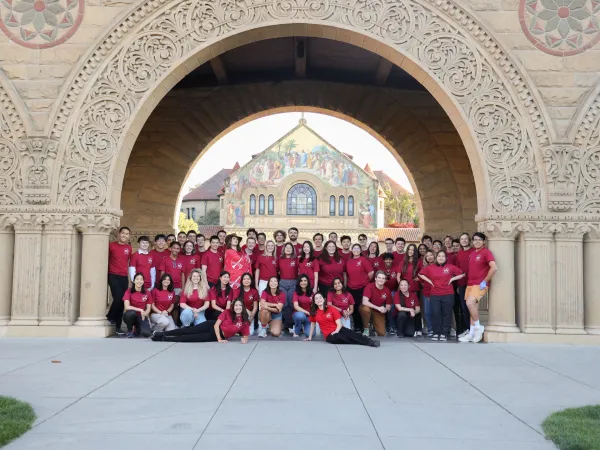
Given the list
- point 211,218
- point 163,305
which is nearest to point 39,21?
point 163,305

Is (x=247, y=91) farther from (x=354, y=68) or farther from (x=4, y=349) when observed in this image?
(x=4, y=349)

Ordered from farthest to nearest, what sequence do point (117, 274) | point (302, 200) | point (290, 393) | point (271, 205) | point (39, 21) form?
point (302, 200)
point (271, 205)
point (117, 274)
point (39, 21)
point (290, 393)

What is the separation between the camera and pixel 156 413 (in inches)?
166

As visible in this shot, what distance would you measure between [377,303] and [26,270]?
472 centimetres

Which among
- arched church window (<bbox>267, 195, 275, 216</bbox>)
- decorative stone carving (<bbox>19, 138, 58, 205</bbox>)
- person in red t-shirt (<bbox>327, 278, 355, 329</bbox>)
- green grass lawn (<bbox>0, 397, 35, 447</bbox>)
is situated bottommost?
green grass lawn (<bbox>0, 397, 35, 447</bbox>)

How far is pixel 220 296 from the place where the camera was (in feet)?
27.5

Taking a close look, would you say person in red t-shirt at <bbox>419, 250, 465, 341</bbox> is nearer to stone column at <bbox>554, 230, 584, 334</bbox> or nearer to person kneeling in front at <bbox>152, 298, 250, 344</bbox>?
stone column at <bbox>554, 230, 584, 334</bbox>

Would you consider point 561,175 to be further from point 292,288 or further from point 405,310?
point 292,288

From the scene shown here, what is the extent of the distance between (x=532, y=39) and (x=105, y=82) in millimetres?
5730

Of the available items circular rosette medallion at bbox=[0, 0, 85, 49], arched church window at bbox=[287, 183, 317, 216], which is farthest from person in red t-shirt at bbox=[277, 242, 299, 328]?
arched church window at bbox=[287, 183, 317, 216]

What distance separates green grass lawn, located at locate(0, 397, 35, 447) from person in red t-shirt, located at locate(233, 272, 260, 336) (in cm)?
401

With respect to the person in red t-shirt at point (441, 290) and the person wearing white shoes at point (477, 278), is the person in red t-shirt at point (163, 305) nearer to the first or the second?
the person in red t-shirt at point (441, 290)

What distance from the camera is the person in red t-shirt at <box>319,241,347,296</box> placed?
29.3 ft

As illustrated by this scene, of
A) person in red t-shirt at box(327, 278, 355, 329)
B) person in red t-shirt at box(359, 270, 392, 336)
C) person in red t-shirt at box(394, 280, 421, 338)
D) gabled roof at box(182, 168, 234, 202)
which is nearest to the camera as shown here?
person in red t-shirt at box(327, 278, 355, 329)
